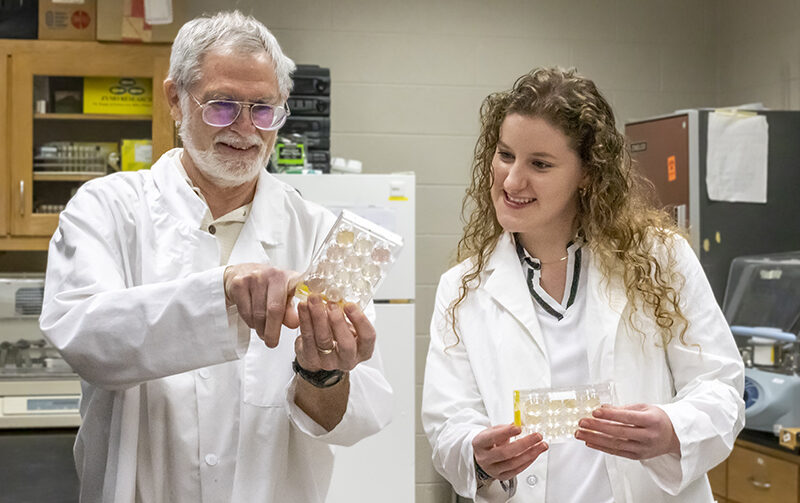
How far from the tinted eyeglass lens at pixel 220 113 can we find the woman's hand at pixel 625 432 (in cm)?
77

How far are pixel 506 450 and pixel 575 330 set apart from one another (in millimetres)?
301

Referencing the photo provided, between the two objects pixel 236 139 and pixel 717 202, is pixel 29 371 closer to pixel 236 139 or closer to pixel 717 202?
pixel 236 139

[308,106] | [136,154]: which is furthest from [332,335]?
[136,154]

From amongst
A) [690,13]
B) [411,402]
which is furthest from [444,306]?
[690,13]

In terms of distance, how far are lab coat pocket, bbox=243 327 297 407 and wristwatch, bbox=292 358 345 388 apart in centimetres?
11

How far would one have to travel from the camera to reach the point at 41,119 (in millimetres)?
3680

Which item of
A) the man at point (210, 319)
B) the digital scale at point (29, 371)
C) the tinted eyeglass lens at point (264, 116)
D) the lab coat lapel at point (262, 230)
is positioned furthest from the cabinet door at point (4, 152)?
the tinted eyeglass lens at point (264, 116)

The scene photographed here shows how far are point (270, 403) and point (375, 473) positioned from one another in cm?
207

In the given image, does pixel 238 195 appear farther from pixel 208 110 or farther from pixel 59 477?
pixel 59 477

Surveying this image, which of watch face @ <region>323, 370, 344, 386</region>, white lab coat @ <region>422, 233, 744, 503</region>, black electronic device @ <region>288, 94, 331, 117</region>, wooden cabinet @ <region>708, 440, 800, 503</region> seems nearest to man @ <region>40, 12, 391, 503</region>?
watch face @ <region>323, 370, 344, 386</region>

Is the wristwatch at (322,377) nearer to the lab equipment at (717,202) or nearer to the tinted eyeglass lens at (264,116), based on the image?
the tinted eyeglass lens at (264,116)

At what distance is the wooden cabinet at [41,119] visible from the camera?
11.8ft

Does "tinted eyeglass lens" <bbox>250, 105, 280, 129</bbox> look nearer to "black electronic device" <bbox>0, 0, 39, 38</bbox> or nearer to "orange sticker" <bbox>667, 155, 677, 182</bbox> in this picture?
"orange sticker" <bbox>667, 155, 677, 182</bbox>

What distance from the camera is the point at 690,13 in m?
4.56
